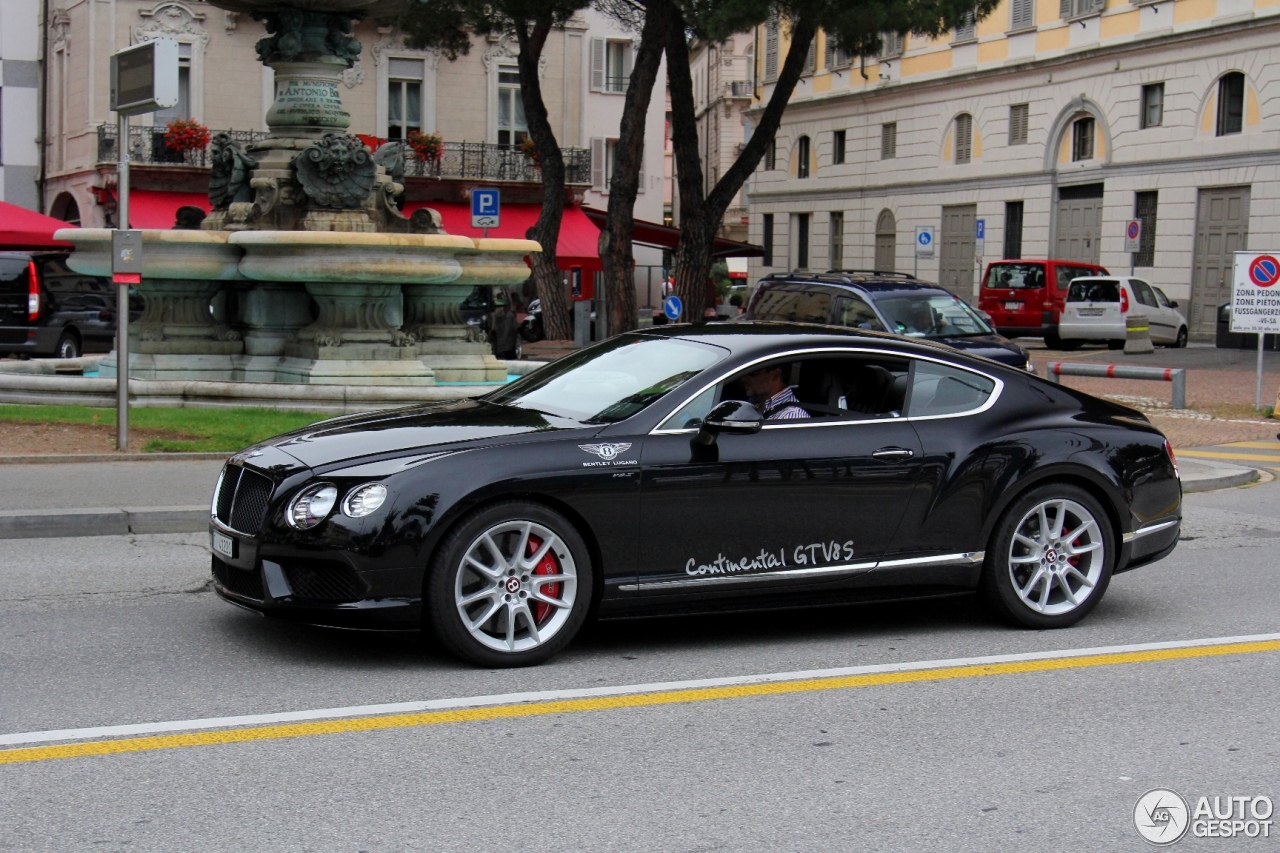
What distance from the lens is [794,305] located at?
19203 millimetres

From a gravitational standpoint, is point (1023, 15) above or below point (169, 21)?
above

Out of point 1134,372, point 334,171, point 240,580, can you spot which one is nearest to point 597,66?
point 1134,372

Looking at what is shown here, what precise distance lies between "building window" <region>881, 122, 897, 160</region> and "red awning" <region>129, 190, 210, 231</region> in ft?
72.8

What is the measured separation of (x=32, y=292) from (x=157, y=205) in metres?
19.6

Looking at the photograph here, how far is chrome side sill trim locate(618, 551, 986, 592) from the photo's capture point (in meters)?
6.70

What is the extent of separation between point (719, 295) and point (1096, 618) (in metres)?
67.0

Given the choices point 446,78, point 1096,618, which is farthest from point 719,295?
point 1096,618

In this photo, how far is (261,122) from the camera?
4869cm

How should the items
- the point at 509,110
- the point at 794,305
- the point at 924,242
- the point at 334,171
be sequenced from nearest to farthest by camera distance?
the point at 334,171
the point at 794,305
the point at 924,242
the point at 509,110

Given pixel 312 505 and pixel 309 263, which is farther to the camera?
pixel 309 263

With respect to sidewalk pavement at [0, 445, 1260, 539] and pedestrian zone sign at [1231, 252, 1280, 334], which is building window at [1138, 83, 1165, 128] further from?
sidewalk pavement at [0, 445, 1260, 539]

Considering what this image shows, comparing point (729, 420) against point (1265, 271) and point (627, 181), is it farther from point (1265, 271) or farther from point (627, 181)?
point (627, 181)

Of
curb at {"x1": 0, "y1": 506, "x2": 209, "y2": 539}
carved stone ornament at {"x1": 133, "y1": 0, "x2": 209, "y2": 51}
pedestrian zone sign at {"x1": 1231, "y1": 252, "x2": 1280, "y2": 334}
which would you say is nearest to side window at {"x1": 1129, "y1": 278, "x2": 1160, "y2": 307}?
pedestrian zone sign at {"x1": 1231, "y1": 252, "x2": 1280, "y2": 334}

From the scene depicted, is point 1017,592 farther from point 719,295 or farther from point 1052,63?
point 719,295
